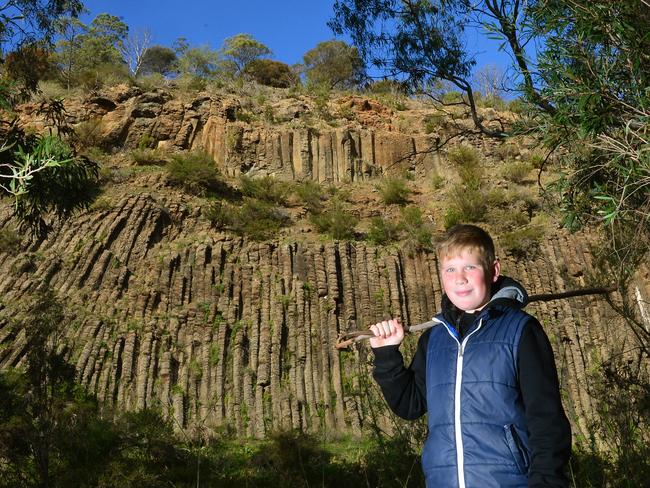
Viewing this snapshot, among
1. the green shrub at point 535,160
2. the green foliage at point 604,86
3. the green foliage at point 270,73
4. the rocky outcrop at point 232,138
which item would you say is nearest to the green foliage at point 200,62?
the green foliage at point 270,73

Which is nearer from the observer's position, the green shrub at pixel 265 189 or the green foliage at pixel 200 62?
the green shrub at pixel 265 189

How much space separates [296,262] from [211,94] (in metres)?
11.3

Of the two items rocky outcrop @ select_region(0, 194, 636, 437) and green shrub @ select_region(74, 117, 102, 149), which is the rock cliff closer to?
rocky outcrop @ select_region(0, 194, 636, 437)

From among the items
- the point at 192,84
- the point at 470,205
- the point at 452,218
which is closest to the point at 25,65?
the point at 452,218

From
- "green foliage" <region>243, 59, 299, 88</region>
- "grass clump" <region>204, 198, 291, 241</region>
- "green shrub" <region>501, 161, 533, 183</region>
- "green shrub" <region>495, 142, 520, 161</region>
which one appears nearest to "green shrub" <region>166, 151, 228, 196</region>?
"grass clump" <region>204, 198, 291, 241</region>

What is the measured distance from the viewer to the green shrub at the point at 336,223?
19.2m

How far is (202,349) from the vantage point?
15.1 meters

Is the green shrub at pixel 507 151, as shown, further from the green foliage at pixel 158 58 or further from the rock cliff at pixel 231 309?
the green foliage at pixel 158 58

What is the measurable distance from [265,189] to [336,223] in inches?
130

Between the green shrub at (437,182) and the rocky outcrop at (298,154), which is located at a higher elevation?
the rocky outcrop at (298,154)

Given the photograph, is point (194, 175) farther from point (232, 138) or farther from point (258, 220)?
point (232, 138)

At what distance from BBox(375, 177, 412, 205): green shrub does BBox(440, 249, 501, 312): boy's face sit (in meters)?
19.4

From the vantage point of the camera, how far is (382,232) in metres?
19.3

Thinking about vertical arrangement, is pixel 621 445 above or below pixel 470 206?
below
